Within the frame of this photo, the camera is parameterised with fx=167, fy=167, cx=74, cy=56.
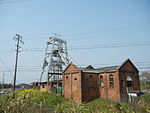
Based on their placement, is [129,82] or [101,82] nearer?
[101,82]

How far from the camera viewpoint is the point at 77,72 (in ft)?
87.9

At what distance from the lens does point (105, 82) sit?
26.6 meters

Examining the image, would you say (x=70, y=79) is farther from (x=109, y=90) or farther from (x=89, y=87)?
(x=109, y=90)

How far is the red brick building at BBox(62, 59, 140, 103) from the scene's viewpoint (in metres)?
25.2

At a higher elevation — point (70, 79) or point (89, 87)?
point (70, 79)

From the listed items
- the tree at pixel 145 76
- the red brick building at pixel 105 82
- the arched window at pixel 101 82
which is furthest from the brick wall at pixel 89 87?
the tree at pixel 145 76

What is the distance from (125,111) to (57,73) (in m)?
34.4

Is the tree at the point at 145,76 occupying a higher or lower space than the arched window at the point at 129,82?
higher

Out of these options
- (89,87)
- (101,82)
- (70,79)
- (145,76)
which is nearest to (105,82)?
(101,82)

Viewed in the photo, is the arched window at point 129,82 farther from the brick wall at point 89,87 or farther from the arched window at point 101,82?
the brick wall at point 89,87

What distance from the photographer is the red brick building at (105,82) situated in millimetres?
25188

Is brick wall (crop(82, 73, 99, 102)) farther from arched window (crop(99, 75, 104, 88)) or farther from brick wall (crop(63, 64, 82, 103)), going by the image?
brick wall (crop(63, 64, 82, 103))

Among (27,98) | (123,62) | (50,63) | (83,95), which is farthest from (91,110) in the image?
(50,63)

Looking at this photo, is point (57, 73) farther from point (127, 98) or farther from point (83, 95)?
point (127, 98)
